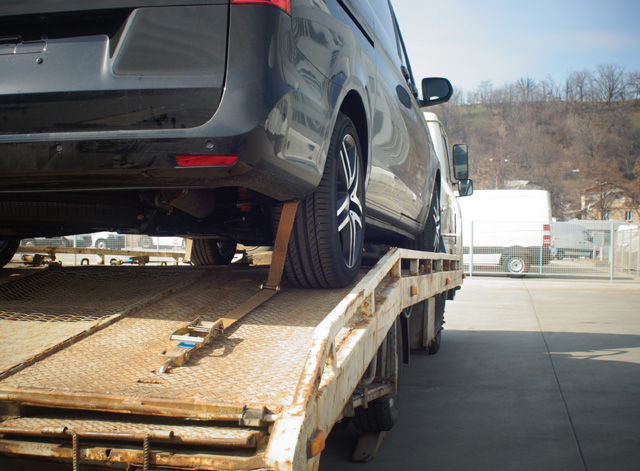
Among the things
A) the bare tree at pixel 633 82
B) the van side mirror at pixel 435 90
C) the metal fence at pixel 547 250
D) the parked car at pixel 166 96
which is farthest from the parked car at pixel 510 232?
the bare tree at pixel 633 82

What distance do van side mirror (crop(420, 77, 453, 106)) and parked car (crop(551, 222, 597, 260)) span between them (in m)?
15.0

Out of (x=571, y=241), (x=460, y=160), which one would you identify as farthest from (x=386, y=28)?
(x=571, y=241)

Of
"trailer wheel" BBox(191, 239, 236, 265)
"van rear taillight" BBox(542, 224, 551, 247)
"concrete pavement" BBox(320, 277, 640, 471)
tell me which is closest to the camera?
"concrete pavement" BBox(320, 277, 640, 471)

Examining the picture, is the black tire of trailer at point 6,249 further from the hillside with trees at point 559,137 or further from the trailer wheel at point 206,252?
the hillside with trees at point 559,137

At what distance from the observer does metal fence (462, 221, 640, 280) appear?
58.4 feet

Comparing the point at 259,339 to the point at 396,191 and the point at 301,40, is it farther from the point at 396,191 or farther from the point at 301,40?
the point at 396,191

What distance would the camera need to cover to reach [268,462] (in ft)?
4.22

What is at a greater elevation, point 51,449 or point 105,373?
point 105,373

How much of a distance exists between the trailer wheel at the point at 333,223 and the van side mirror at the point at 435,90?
2154 mm

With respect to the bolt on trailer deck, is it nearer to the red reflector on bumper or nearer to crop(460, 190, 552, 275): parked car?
the red reflector on bumper

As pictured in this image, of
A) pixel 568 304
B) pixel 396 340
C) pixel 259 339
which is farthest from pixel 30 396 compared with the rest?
pixel 568 304

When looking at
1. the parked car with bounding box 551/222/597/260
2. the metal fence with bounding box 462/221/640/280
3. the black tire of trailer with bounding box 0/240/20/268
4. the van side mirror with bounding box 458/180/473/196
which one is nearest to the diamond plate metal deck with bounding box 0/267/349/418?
the black tire of trailer with bounding box 0/240/20/268

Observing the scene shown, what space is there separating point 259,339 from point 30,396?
733 mm

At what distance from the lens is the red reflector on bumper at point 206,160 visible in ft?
5.78
